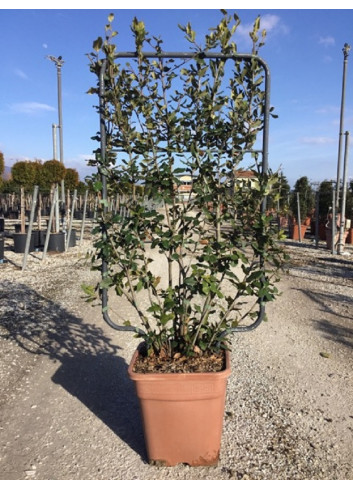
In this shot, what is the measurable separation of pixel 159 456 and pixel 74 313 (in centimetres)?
316

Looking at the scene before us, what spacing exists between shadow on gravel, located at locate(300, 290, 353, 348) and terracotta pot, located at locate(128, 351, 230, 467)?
8.13 feet

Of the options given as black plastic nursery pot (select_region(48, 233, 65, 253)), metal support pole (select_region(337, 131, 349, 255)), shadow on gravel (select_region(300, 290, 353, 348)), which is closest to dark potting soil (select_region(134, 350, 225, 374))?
shadow on gravel (select_region(300, 290, 353, 348))

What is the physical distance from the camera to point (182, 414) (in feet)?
7.00

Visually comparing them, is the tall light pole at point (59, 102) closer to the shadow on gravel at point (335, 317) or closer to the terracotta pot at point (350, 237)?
the terracotta pot at point (350, 237)

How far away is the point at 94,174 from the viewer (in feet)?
7.22

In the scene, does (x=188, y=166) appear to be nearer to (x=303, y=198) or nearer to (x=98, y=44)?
(x=98, y=44)

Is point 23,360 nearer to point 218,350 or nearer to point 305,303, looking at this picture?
point 218,350

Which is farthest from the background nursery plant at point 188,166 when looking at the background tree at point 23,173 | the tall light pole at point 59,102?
the tall light pole at point 59,102

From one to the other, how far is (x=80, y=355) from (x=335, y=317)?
3255 millimetres

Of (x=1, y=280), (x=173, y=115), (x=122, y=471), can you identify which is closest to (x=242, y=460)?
(x=122, y=471)

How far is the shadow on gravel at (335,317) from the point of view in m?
4.37

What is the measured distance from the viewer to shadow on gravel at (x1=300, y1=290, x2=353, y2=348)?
4.37m

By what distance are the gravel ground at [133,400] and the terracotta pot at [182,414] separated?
85 millimetres

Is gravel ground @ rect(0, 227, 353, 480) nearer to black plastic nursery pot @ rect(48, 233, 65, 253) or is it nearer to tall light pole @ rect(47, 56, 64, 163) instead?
black plastic nursery pot @ rect(48, 233, 65, 253)
